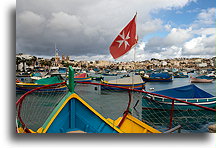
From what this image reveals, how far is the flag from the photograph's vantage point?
3328 mm

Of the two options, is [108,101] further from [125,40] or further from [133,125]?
[133,125]

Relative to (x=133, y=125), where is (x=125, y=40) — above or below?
above

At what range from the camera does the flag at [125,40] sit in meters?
3.33

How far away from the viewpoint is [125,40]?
341 centimetres

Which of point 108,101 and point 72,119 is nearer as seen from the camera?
point 72,119

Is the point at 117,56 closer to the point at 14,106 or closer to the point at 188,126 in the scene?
the point at 14,106

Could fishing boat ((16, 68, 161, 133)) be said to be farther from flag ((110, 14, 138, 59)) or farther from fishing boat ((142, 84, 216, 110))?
fishing boat ((142, 84, 216, 110))

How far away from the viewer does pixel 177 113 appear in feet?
19.6

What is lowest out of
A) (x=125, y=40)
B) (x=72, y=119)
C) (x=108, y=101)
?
(x=108, y=101)

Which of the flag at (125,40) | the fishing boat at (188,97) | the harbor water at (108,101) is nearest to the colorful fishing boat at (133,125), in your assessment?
the harbor water at (108,101)

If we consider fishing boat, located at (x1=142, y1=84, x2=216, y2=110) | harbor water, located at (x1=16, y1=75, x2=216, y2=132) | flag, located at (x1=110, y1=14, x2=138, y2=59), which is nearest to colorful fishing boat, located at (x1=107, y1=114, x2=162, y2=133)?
harbor water, located at (x1=16, y1=75, x2=216, y2=132)

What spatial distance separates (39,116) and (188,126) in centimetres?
522

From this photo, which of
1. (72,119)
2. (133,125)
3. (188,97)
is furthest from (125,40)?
(188,97)

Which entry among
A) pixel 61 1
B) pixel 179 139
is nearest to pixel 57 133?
pixel 179 139
